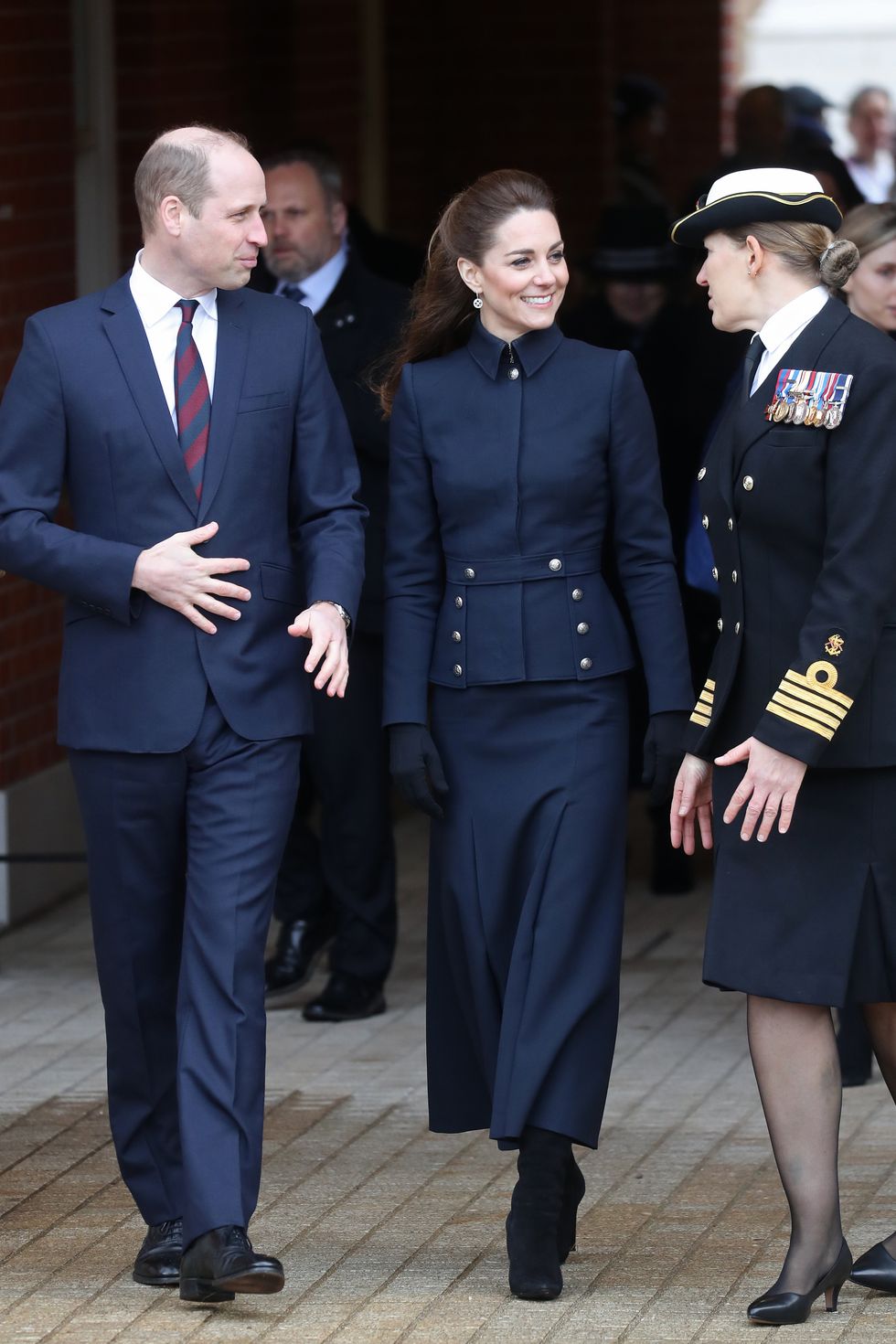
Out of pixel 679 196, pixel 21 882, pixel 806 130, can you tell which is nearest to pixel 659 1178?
pixel 21 882

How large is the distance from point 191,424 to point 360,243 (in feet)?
12.9

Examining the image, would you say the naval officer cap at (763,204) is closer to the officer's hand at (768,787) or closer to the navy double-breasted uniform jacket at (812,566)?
the navy double-breasted uniform jacket at (812,566)

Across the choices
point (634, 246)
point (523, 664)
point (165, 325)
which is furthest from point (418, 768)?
point (634, 246)

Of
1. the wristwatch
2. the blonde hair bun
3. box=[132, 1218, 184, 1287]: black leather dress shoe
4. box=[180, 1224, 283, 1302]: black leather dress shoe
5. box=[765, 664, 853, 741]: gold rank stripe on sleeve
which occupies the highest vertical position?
the blonde hair bun

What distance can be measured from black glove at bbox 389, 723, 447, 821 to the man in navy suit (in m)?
0.22

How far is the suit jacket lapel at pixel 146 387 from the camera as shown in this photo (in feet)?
15.1

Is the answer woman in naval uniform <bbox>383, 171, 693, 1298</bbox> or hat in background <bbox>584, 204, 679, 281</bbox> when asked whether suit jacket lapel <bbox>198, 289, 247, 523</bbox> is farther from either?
hat in background <bbox>584, 204, 679, 281</bbox>

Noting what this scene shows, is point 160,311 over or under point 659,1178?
over

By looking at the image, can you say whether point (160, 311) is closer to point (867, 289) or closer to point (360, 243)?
point (867, 289)

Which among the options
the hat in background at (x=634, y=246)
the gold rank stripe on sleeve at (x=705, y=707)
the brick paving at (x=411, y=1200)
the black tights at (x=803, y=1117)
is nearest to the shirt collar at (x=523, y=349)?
the gold rank stripe on sleeve at (x=705, y=707)

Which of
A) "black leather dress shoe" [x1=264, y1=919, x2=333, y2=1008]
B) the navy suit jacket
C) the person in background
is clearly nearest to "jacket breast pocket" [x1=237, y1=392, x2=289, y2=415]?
the navy suit jacket

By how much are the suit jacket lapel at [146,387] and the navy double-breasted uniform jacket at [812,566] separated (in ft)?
2.95

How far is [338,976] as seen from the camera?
679cm

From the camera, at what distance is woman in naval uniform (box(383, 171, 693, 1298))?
484cm
